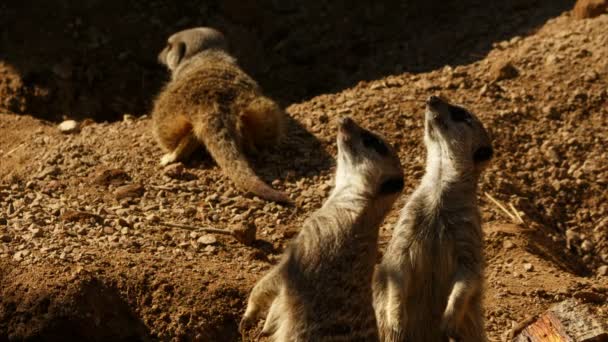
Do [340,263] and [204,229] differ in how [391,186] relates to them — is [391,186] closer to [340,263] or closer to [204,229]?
[340,263]

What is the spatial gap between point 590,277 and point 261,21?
3579 mm

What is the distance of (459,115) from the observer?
13.7ft

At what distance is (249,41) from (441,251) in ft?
13.7

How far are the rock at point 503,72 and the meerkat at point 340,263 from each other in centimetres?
247

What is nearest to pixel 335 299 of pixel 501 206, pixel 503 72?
pixel 501 206

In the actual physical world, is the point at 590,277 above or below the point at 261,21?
below

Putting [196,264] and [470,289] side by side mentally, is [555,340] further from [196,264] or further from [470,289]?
[196,264]

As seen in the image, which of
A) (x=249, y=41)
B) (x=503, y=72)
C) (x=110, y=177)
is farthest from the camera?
(x=249, y=41)

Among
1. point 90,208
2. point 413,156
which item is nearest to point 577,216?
point 413,156

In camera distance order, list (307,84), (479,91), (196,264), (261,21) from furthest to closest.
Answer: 1. (261,21)
2. (307,84)
3. (479,91)
4. (196,264)

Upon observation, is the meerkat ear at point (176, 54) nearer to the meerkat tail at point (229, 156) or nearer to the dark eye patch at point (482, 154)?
the meerkat tail at point (229, 156)

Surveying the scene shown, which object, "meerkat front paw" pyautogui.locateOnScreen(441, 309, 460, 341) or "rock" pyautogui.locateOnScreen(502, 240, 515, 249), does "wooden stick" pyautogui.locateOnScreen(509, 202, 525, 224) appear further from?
"meerkat front paw" pyautogui.locateOnScreen(441, 309, 460, 341)

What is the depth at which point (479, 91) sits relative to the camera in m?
6.05

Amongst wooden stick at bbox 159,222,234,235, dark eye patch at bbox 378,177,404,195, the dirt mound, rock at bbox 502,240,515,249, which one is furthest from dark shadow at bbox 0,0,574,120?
dark eye patch at bbox 378,177,404,195
